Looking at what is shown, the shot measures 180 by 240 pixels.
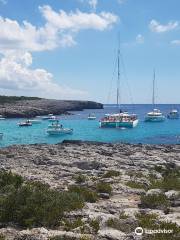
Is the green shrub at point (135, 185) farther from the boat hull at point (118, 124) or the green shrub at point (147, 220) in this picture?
the boat hull at point (118, 124)

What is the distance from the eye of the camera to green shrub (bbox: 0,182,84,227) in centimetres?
1459

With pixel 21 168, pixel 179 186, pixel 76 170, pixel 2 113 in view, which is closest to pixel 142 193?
pixel 179 186

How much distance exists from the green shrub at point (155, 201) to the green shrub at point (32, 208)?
3.58 meters

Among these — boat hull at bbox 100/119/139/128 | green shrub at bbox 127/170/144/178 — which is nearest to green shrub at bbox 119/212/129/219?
green shrub at bbox 127/170/144/178

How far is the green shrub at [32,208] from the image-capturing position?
14.6 m

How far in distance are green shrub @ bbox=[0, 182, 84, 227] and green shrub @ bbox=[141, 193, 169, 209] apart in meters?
3.58

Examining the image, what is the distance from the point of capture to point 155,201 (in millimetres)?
18547

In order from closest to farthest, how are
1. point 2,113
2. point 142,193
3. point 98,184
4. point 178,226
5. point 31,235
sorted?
point 31,235 < point 178,226 < point 142,193 < point 98,184 < point 2,113

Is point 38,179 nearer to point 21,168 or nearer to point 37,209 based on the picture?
point 21,168

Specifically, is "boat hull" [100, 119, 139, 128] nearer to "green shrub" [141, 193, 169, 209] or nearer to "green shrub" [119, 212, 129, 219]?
"green shrub" [141, 193, 169, 209]

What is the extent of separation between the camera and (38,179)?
24.7m

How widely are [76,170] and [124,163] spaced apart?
19.4ft

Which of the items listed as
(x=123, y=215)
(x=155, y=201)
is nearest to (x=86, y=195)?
(x=155, y=201)

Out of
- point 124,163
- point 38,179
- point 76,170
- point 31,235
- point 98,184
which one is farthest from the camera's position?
point 124,163
